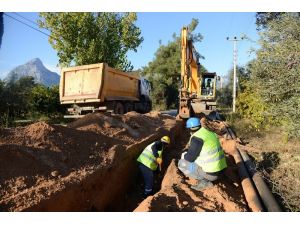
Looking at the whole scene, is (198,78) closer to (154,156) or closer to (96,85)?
(96,85)

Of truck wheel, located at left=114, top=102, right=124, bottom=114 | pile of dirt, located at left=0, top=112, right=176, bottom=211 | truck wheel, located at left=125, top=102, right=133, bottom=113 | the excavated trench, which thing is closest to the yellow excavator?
truck wheel, located at left=114, top=102, right=124, bottom=114

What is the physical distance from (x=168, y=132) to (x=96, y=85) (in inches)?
199

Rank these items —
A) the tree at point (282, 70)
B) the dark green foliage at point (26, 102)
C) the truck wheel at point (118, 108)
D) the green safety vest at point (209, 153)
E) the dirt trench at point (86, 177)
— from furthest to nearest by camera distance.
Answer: the dark green foliage at point (26, 102), the truck wheel at point (118, 108), the tree at point (282, 70), the green safety vest at point (209, 153), the dirt trench at point (86, 177)

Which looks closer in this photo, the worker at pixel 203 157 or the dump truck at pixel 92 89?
the worker at pixel 203 157

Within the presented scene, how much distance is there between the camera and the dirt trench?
5.59m

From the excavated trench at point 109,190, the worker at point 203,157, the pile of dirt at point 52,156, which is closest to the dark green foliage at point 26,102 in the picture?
the pile of dirt at point 52,156

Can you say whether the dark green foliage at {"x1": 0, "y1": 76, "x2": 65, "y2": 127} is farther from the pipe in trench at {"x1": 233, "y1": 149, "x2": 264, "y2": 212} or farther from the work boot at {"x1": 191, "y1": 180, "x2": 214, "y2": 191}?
the work boot at {"x1": 191, "y1": 180, "x2": 214, "y2": 191}

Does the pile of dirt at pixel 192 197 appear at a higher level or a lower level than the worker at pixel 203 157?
lower

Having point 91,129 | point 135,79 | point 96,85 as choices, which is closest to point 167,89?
point 135,79

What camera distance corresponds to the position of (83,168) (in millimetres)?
6863

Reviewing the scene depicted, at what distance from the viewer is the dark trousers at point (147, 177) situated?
8.17 meters

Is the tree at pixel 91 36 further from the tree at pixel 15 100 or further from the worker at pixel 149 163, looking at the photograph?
the worker at pixel 149 163

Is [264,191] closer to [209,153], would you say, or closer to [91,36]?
[209,153]

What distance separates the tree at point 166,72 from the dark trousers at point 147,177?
35692 millimetres
